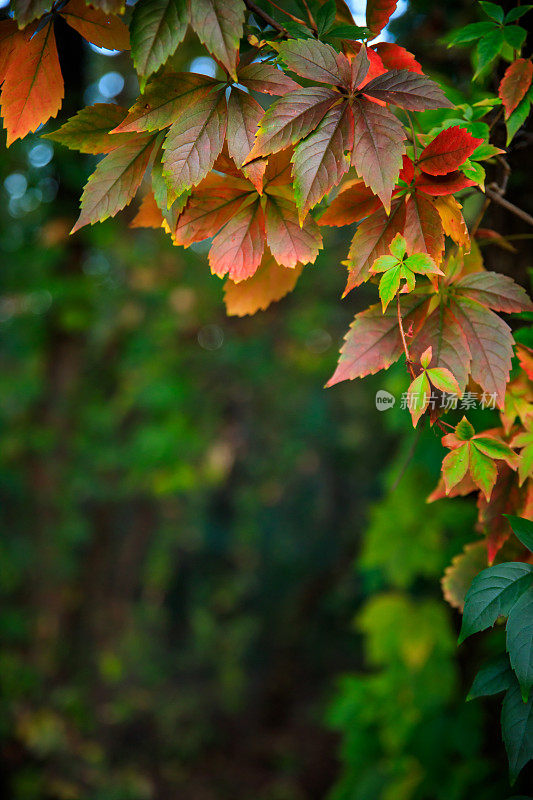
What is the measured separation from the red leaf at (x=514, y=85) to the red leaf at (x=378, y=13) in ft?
0.58

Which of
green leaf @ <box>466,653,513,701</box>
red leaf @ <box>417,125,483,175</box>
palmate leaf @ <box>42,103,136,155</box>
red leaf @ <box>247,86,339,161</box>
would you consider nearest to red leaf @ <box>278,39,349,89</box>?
red leaf @ <box>247,86,339,161</box>

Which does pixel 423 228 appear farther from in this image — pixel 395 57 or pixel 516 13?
pixel 516 13

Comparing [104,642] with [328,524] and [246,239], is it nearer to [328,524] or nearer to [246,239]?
[328,524]

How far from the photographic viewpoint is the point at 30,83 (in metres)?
0.71

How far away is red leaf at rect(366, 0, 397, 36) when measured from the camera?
72cm

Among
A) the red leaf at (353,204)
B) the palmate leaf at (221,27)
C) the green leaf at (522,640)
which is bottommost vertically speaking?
the green leaf at (522,640)

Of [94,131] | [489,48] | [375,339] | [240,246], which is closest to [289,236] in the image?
[240,246]

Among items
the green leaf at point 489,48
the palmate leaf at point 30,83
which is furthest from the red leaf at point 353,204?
the palmate leaf at point 30,83

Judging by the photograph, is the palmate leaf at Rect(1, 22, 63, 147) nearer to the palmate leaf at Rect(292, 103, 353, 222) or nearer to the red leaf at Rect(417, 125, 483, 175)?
the palmate leaf at Rect(292, 103, 353, 222)

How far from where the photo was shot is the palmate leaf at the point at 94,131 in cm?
71

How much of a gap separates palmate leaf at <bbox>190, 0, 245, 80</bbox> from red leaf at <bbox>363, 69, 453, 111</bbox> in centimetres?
16

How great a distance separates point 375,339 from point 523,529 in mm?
313

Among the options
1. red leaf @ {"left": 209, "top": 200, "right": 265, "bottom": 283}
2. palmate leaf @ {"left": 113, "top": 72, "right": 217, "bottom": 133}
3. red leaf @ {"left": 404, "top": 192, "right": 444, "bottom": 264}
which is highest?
palmate leaf @ {"left": 113, "top": 72, "right": 217, "bottom": 133}

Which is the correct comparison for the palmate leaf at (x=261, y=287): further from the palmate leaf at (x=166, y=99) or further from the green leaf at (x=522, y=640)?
the green leaf at (x=522, y=640)
